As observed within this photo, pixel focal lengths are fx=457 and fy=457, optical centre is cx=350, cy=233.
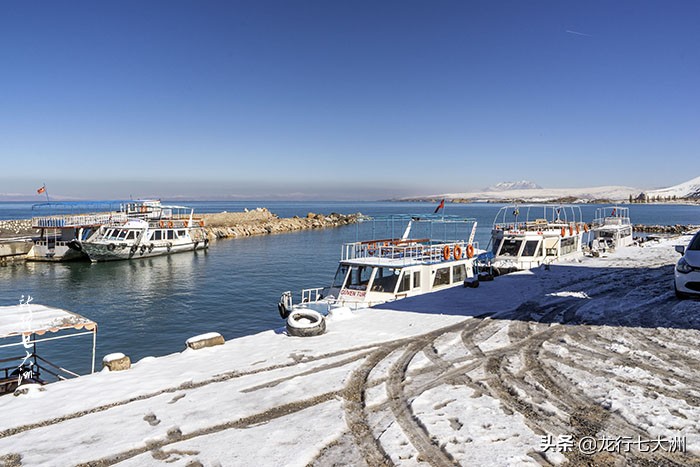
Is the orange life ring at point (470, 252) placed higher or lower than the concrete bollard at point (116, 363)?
higher

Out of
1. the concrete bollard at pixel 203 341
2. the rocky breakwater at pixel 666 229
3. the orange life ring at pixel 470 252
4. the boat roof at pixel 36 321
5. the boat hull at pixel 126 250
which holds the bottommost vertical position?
the boat hull at pixel 126 250

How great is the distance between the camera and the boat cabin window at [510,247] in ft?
95.2

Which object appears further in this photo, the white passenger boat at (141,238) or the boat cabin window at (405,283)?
the white passenger boat at (141,238)

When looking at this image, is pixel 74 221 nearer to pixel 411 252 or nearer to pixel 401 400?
pixel 411 252

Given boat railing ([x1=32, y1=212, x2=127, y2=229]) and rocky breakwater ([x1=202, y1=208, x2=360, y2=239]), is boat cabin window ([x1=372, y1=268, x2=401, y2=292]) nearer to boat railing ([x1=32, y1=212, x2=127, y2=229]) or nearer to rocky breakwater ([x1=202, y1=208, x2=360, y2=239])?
boat railing ([x1=32, y1=212, x2=127, y2=229])

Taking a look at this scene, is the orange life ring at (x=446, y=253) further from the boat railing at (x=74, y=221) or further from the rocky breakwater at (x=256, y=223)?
the rocky breakwater at (x=256, y=223)

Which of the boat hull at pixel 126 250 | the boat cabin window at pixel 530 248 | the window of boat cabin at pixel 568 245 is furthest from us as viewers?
the boat hull at pixel 126 250

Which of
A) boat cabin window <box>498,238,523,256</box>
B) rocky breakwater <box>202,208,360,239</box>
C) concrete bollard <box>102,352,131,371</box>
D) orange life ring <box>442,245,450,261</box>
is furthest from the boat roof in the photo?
rocky breakwater <box>202,208,360,239</box>

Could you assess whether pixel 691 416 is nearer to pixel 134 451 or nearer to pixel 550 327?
pixel 550 327

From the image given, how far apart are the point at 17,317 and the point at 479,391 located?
11.4 m

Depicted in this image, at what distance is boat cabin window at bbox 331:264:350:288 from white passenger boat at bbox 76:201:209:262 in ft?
110

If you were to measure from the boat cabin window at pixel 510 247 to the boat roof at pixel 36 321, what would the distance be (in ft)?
78.8

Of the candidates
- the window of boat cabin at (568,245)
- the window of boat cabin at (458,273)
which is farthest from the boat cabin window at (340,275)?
the window of boat cabin at (568,245)

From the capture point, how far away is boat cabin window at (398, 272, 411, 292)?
19.6 meters
